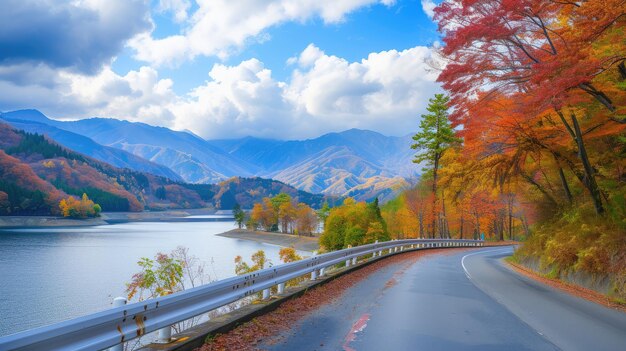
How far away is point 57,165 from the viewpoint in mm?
196875

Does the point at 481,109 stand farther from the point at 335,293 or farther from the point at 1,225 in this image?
the point at 1,225

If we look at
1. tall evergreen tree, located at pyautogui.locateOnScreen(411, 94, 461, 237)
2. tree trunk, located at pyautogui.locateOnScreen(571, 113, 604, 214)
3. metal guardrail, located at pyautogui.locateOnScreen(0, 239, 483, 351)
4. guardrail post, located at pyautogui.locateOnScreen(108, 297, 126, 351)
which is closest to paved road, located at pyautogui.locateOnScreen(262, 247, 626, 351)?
metal guardrail, located at pyautogui.locateOnScreen(0, 239, 483, 351)

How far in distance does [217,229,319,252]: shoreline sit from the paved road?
7590cm

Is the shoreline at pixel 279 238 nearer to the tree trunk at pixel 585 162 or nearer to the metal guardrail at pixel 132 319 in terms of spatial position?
the tree trunk at pixel 585 162

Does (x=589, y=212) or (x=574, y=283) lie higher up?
(x=589, y=212)

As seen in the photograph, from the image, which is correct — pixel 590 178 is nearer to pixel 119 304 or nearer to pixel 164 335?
pixel 164 335

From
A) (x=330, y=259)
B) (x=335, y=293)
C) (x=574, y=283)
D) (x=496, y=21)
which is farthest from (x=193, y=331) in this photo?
(x=574, y=283)

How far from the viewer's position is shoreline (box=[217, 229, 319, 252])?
295 ft

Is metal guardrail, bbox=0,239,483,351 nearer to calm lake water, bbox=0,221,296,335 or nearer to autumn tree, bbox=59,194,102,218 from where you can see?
calm lake water, bbox=0,221,296,335

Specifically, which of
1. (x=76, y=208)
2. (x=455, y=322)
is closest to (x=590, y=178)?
(x=455, y=322)

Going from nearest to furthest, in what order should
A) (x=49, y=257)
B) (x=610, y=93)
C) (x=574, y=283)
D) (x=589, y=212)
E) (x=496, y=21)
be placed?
(x=496, y=21) < (x=610, y=93) < (x=574, y=283) < (x=589, y=212) < (x=49, y=257)

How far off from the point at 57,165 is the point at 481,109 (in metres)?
218

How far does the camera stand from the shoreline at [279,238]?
8994cm

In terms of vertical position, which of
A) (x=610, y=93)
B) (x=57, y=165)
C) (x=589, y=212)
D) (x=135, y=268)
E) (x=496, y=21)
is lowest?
(x=135, y=268)
